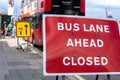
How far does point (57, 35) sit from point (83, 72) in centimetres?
77

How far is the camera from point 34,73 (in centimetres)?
1373

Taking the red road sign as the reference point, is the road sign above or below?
below

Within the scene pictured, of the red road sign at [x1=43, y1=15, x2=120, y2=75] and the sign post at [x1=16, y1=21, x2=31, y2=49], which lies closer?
the red road sign at [x1=43, y1=15, x2=120, y2=75]

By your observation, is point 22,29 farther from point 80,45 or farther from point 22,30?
point 80,45

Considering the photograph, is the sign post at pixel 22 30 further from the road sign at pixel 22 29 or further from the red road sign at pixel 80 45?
the red road sign at pixel 80 45

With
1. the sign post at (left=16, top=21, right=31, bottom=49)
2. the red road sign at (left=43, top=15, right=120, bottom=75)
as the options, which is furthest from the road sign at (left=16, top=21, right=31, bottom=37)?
the red road sign at (left=43, top=15, right=120, bottom=75)

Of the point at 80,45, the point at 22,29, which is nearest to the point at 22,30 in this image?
the point at 22,29

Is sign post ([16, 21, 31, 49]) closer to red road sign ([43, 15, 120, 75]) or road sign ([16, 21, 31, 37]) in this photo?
road sign ([16, 21, 31, 37])

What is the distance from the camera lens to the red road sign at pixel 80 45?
780cm

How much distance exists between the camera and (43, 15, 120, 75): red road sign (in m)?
7.80

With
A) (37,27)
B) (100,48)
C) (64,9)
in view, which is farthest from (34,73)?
(37,27)

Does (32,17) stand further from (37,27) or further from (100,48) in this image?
(100,48)

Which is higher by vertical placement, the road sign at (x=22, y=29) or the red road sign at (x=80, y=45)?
the red road sign at (x=80, y=45)

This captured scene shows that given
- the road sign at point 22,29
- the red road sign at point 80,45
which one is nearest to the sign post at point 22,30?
the road sign at point 22,29
